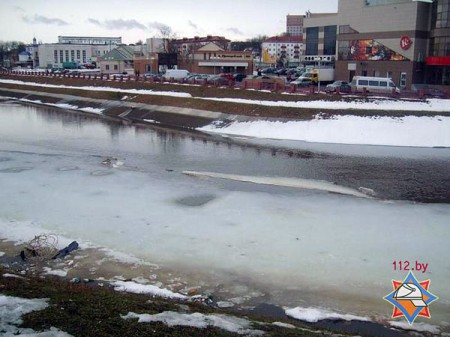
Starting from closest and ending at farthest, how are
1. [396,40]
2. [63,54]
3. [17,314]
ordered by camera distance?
[17,314]
[396,40]
[63,54]

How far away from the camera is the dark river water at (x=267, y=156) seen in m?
23.3

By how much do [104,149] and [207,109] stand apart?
15090mm

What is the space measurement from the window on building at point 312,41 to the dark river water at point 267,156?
5563cm

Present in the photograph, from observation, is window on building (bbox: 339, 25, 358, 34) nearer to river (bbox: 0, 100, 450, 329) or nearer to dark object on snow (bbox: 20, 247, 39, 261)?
river (bbox: 0, 100, 450, 329)

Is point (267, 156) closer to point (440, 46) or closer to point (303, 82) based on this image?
point (303, 82)

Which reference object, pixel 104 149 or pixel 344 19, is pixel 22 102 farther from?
pixel 344 19

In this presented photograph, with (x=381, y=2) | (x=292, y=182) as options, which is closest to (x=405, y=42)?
(x=381, y=2)

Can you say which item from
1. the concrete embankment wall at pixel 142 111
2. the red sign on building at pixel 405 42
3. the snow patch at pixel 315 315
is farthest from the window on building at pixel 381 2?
the snow patch at pixel 315 315

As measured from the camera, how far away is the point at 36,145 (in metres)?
32.4

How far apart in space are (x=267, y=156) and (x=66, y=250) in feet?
57.4

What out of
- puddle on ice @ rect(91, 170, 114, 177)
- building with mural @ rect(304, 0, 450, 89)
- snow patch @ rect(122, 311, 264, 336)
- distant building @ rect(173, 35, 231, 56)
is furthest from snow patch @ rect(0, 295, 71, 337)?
distant building @ rect(173, 35, 231, 56)

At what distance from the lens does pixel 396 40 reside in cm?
5694

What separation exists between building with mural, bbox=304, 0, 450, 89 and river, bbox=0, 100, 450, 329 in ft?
88.6

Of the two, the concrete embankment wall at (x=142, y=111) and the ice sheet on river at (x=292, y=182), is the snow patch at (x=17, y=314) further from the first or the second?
the concrete embankment wall at (x=142, y=111)
